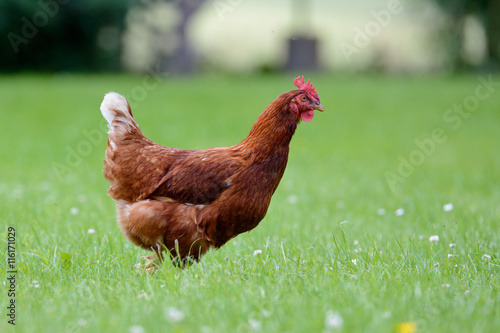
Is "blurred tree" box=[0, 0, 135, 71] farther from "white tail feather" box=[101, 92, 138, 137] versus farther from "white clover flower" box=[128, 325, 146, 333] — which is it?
"white clover flower" box=[128, 325, 146, 333]

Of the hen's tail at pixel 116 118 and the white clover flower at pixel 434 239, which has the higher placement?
the hen's tail at pixel 116 118

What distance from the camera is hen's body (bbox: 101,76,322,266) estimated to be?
374 centimetres

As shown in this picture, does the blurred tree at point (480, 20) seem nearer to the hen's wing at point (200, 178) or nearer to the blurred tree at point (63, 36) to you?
the blurred tree at point (63, 36)

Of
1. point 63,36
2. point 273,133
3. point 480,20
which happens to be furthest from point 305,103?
point 480,20

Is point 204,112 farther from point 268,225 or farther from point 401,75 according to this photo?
point 401,75

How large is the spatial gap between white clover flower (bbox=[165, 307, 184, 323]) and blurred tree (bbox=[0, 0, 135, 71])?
18.3 meters

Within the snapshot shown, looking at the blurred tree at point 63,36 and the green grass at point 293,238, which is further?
the blurred tree at point 63,36

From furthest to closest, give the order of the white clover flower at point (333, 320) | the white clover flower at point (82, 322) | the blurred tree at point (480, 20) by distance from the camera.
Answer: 1. the blurred tree at point (480, 20)
2. the white clover flower at point (82, 322)
3. the white clover flower at point (333, 320)

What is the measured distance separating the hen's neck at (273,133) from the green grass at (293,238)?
27.6 inches

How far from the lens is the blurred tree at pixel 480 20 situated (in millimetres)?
21188

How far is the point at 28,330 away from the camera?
277 cm

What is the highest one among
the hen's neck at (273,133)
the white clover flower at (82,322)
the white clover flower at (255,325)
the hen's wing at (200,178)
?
the hen's neck at (273,133)

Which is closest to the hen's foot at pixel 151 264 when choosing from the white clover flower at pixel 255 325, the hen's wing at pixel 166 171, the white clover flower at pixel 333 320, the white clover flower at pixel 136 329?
the hen's wing at pixel 166 171

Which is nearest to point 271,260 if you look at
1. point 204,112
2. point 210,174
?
point 210,174
